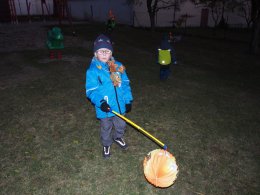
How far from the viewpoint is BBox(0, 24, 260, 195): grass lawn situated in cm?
366

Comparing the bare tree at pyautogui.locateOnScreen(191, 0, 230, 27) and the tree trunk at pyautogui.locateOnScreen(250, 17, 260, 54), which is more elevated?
the bare tree at pyautogui.locateOnScreen(191, 0, 230, 27)

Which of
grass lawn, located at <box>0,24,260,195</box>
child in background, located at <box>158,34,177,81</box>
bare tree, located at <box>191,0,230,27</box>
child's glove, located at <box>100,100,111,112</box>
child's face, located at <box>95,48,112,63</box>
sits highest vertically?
bare tree, located at <box>191,0,230,27</box>

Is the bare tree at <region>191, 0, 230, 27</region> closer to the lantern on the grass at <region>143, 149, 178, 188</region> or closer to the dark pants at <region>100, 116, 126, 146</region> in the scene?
the dark pants at <region>100, 116, 126, 146</region>

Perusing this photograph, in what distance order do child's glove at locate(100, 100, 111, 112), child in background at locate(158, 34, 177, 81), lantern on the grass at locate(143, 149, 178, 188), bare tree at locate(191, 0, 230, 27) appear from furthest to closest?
bare tree at locate(191, 0, 230, 27), child in background at locate(158, 34, 177, 81), child's glove at locate(100, 100, 111, 112), lantern on the grass at locate(143, 149, 178, 188)

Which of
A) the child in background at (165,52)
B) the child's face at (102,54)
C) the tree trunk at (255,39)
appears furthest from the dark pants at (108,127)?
the tree trunk at (255,39)

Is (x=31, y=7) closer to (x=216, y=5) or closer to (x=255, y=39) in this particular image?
(x=216, y=5)

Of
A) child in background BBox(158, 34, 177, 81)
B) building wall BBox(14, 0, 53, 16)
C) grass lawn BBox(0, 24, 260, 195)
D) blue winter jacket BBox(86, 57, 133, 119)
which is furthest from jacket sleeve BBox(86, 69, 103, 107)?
building wall BBox(14, 0, 53, 16)

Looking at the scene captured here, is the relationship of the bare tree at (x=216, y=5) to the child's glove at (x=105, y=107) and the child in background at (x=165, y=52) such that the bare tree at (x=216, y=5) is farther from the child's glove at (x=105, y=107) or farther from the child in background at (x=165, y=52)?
the child's glove at (x=105, y=107)

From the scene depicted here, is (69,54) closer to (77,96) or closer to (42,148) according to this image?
(77,96)

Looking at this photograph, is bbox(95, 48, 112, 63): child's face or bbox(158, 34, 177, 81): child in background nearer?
bbox(95, 48, 112, 63): child's face

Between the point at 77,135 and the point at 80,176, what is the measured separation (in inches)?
50.0

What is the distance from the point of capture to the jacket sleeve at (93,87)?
3.63m

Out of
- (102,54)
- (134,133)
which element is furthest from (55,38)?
(102,54)

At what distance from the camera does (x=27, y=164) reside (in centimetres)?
396
